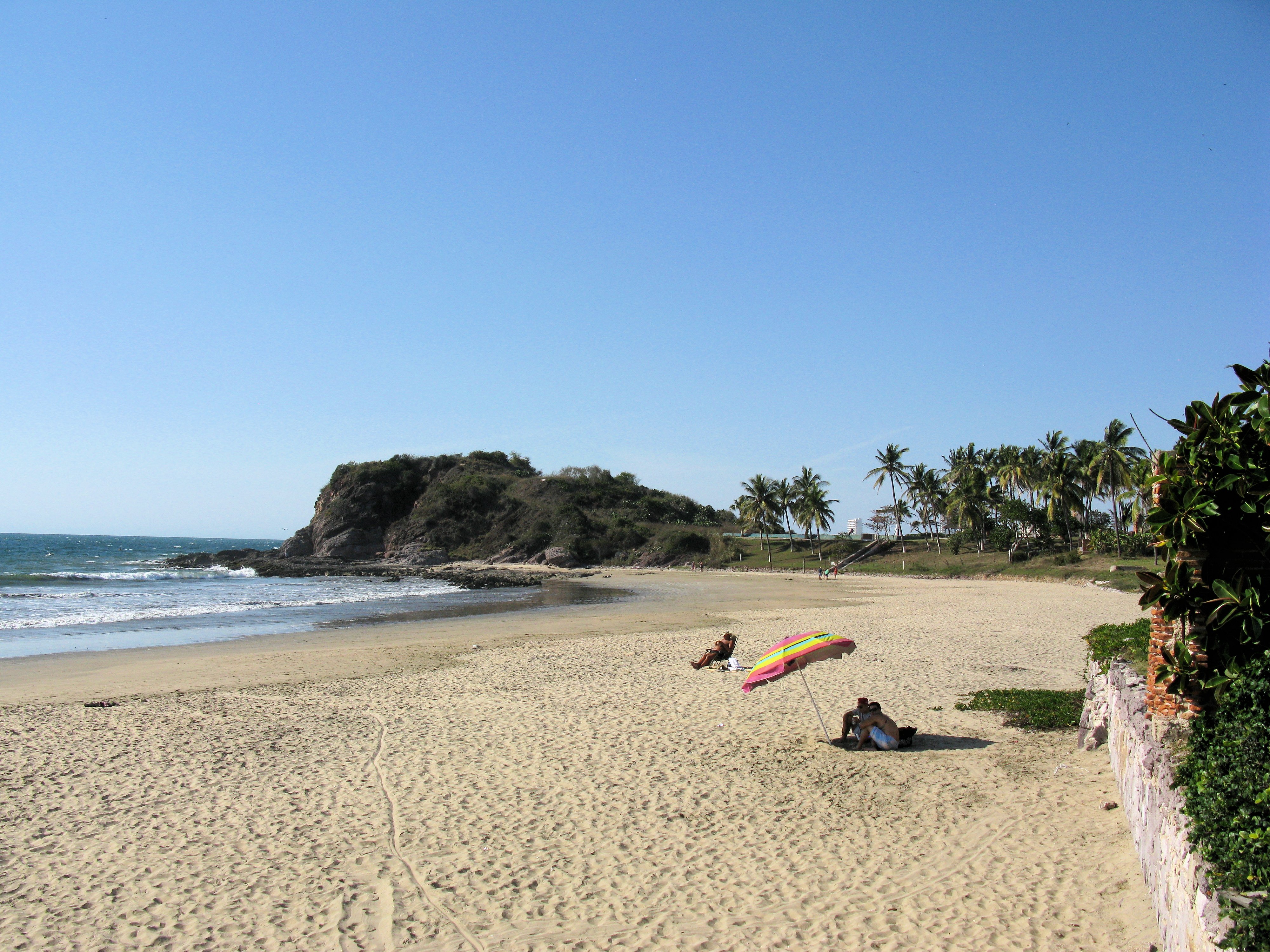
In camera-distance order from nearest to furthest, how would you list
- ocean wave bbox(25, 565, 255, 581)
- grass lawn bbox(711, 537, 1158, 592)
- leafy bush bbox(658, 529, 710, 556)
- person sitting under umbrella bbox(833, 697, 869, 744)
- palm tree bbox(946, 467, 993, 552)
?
person sitting under umbrella bbox(833, 697, 869, 744) < grass lawn bbox(711, 537, 1158, 592) < ocean wave bbox(25, 565, 255, 581) < palm tree bbox(946, 467, 993, 552) < leafy bush bbox(658, 529, 710, 556)

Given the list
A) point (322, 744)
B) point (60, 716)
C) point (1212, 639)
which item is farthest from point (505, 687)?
point (1212, 639)

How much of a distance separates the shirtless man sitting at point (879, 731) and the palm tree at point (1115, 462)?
5235 centimetres

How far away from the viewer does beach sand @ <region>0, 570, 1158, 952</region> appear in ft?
18.9

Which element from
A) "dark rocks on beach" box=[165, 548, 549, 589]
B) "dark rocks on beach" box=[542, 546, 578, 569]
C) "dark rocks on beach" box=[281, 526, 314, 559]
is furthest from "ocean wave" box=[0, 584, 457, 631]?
"dark rocks on beach" box=[281, 526, 314, 559]

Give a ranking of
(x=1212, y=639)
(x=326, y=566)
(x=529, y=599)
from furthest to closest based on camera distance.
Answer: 1. (x=326, y=566)
2. (x=529, y=599)
3. (x=1212, y=639)

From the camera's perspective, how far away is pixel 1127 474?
25.5 feet

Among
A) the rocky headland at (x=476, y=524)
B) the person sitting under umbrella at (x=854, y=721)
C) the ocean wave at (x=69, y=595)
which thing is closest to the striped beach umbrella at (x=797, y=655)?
the person sitting under umbrella at (x=854, y=721)

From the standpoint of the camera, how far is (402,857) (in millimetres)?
6887

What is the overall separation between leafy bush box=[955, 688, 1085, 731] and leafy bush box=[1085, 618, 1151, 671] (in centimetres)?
83

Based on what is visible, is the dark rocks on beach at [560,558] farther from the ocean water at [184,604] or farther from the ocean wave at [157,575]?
the ocean wave at [157,575]

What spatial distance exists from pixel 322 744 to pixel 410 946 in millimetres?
5653

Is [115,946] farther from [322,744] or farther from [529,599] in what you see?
[529,599]

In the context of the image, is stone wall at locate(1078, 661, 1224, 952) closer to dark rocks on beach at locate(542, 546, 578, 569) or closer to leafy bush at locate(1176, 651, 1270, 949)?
leafy bush at locate(1176, 651, 1270, 949)

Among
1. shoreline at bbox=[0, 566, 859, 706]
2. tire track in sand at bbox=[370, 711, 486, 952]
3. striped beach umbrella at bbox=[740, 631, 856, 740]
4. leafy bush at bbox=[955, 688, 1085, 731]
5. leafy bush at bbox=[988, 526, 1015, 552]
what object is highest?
leafy bush at bbox=[988, 526, 1015, 552]
